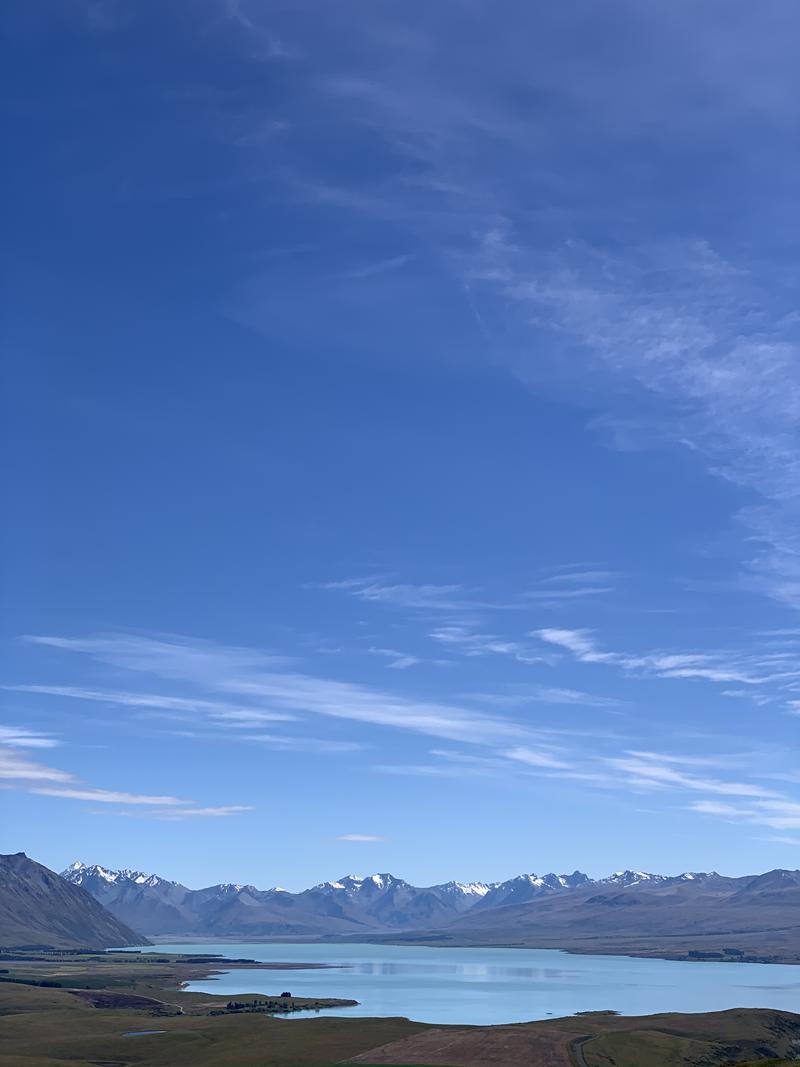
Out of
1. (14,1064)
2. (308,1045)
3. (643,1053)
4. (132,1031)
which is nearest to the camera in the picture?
(14,1064)

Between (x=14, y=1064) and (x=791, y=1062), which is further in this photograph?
(x=14, y=1064)

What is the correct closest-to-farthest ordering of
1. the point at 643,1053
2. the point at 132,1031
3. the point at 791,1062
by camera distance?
the point at 791,1062 → the point at 643,1053 → the point at 132,1031

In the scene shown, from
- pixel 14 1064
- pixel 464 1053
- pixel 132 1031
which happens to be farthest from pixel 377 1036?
pixel 14 1064

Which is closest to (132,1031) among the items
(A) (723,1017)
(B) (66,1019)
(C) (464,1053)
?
(B) (66,1019)

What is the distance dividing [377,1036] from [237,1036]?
21391mm

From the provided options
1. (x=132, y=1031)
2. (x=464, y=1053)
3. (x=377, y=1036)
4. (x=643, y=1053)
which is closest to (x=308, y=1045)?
(x=377, y=1036)

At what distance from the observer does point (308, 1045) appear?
15350 centimetres

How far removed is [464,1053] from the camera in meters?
143

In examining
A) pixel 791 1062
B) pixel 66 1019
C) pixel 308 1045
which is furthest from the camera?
pixel 66 1019

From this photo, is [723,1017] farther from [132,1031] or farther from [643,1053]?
[132,1031]

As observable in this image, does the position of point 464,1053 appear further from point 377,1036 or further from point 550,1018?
point 550,1018

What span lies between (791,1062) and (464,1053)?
176 feet

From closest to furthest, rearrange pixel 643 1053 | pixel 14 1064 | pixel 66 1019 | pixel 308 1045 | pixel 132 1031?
1. pixel 14 1064
2. pixel 643 1053
3. pixel 308 1045
4. pixel 132 1031
5. pixel 66 1019

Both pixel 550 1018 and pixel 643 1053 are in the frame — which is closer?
pixel 643 1053
